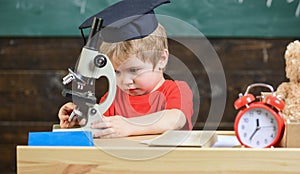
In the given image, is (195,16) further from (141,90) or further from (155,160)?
(155,160)

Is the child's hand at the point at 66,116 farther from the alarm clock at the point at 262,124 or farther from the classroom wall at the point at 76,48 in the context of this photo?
the classroom wall at the point at 76,48

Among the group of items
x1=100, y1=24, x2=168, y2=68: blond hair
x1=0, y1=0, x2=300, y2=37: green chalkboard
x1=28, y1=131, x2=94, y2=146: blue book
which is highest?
x1=0, y1=0, x2=300, y2=37: green chalkboard

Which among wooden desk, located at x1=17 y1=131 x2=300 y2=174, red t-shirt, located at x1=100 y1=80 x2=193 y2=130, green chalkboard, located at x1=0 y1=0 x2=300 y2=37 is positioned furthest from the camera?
green chalkboard, located at x1=0 y1=0 x2=300 y2=37

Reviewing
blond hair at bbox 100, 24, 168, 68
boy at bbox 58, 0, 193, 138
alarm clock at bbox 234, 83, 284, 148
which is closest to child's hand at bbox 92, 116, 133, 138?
boy at bbox 58, 0, 193, 138

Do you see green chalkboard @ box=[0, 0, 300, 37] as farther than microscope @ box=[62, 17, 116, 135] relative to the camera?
Yes

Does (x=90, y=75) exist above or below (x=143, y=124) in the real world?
above

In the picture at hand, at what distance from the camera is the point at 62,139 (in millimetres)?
1078

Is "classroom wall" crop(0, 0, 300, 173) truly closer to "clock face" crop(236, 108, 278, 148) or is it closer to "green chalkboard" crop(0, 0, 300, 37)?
"green chalkboard" crop(0, 0, 300, 37)

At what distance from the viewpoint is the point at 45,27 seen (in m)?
2.12

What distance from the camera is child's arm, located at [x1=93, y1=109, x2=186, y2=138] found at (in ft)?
3.59

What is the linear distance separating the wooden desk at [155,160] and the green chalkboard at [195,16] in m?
1.09

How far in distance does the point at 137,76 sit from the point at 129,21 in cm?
11

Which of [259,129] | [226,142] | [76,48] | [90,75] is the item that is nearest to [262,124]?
[259,129]

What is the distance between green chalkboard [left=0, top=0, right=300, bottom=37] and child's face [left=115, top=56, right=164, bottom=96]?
0.95m
